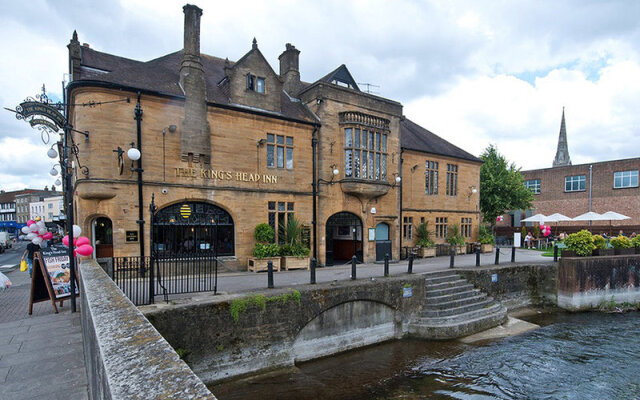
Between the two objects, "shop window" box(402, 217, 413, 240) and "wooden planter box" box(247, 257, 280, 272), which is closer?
"wooden planter box" box(247, 257, 280, 272)

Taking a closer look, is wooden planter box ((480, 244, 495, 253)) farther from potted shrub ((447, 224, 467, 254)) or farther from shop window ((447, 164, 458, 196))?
shop window ((447, 164, 458, 196))

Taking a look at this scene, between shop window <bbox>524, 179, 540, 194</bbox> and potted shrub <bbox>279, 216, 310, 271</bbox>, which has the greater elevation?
shop window <bbox>524, 179, 540, 194</bbox>

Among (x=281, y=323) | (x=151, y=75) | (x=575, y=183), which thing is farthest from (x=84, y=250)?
(x=575, y=183)

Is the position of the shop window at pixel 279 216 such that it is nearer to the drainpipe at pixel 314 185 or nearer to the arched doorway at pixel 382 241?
the drainpipe at pixel 314 185

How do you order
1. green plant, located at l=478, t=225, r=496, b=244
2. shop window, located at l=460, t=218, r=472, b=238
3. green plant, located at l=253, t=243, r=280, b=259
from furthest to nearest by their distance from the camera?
green plant, located at l=478, t=225, r=496, b=244 < shop window, located at l=460, t=218, r=472, b=238 < green plant, located at l=253, t=243, r=280, b=259

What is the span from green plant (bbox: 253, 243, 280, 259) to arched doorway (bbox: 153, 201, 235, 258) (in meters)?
1.08

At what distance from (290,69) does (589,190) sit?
3670 cm

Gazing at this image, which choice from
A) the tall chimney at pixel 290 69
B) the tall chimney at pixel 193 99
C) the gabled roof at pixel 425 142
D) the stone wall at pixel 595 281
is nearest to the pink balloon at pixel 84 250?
the tall chimney at pixel 193 99

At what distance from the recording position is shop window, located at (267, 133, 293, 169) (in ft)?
48.2

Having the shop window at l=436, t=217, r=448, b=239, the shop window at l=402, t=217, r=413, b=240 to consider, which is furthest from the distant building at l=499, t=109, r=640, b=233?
the shop window at l=402, t=217, r=413, b=240

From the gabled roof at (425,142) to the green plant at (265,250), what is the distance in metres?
10.7

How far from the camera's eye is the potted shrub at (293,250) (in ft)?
45.3

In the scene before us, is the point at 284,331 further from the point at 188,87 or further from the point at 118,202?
the point at 188,87

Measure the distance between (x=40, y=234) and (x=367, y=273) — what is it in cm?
1165
